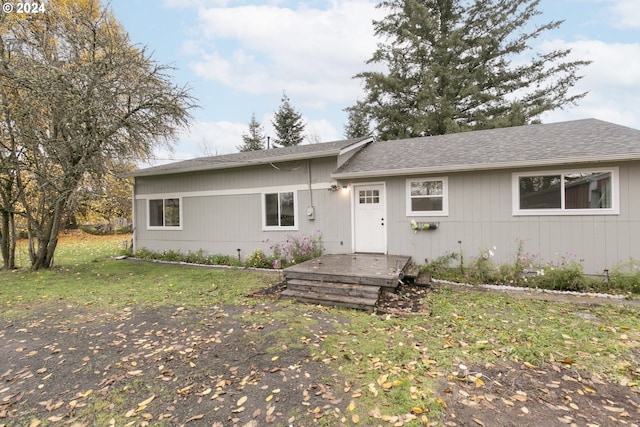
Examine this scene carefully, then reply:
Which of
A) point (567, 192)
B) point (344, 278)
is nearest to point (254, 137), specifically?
point (344, 278)

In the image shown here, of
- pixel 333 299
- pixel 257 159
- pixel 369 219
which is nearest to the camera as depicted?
pixel 333 299

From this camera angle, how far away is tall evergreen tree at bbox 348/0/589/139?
16.4 meters

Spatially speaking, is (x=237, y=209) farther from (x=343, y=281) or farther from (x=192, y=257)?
(x=343, y=281)

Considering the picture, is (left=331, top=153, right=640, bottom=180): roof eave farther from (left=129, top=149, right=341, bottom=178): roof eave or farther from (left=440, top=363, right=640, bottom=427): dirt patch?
(left=440, top=363, right=640, bottom=427): dirt patch

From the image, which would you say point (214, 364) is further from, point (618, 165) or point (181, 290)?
point (618, 165)

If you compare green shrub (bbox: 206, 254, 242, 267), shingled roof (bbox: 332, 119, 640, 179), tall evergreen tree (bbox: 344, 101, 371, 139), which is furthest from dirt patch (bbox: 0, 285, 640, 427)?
tall evergreen tree (bbox: 344, 101, 371, 139)

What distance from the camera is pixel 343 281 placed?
5.55 meters

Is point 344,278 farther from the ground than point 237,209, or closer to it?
closer to it

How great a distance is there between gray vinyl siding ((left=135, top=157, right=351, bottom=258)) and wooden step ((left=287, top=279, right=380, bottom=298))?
2673 millimetres

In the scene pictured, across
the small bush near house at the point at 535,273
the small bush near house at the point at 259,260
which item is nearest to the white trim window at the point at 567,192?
the small bush near house at the point at 535,273

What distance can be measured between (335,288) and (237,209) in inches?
213

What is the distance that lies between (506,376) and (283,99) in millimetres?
25871

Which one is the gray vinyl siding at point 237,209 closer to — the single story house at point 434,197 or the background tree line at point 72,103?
the single story house at point 434,197

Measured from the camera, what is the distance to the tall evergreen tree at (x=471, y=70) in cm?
1642
